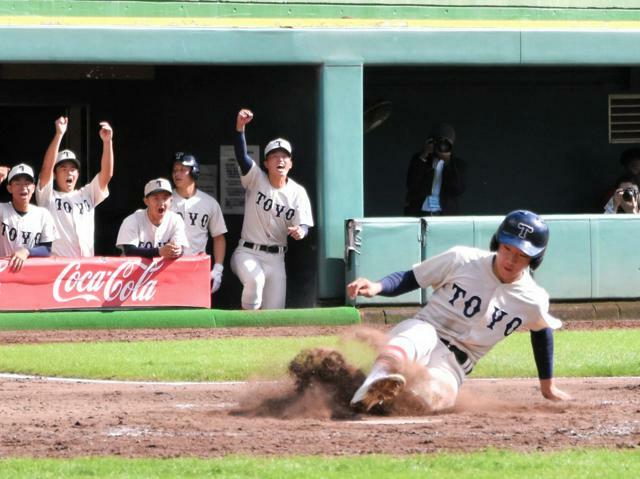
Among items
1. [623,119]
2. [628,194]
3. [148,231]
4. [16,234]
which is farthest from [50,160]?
[623,119]

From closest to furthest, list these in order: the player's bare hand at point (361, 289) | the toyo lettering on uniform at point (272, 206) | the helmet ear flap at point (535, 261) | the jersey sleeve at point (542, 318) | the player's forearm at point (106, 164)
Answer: the player's bare hand at point (361, 289)
the helmet ear flap at point (535, 261)
the jersey sleeve at point (542, 318)
the player's forearm at point (106, 164)
the toyo lettering on uniform at point (272, 206)

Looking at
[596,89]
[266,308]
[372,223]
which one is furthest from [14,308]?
[596,89]

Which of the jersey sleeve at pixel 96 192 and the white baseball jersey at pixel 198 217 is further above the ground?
the jersey sleeve at pixel 96 192

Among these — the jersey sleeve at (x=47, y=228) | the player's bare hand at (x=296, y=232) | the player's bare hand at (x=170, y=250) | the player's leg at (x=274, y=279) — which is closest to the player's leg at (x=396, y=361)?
the player's bare hand at (x=296, y=232)

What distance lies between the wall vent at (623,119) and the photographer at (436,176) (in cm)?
333

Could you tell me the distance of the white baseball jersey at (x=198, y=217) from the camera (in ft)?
45.1

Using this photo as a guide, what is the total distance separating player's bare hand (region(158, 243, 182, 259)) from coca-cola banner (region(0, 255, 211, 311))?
8 cm

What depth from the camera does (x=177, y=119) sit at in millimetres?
15930

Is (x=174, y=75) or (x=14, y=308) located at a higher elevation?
(x=174, y=75)

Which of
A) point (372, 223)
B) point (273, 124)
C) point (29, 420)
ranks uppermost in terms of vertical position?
point (273, 124)

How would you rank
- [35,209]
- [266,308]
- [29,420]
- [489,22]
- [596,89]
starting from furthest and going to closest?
[596,89], [489,22], [266,308], [35,209], [29,420]

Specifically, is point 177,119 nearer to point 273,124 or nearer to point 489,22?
point 273,124

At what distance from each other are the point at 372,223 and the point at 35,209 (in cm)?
346

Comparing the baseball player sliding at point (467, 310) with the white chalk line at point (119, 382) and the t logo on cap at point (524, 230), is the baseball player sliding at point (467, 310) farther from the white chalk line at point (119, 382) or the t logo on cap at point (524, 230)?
the white chalk line at point (119, 382)
